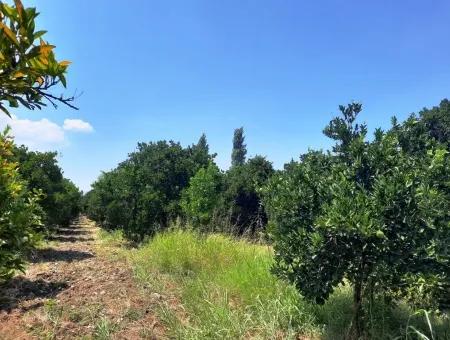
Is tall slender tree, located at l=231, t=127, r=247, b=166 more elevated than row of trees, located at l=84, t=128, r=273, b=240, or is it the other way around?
tall slender tree, located at l=231, t=127, r=247, b=166

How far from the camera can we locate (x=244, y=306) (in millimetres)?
5836

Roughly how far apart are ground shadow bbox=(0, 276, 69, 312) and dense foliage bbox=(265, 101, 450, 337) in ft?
12.2

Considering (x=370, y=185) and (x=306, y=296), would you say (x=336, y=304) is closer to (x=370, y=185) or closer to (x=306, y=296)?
(x=306, y=296)

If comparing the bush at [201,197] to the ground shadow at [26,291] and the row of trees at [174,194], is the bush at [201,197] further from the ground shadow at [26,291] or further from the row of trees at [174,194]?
the ground shadow at [26,291]

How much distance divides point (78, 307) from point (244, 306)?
2.23 meters

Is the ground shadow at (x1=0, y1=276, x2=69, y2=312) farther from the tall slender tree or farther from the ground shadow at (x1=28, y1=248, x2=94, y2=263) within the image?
the tall slender tree

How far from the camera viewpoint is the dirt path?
191 inches

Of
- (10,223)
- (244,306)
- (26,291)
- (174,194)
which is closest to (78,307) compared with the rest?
(26,291)

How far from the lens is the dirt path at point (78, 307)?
486 centimetres

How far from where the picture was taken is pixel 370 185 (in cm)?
428

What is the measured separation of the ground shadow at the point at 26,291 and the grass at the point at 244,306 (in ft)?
4.38

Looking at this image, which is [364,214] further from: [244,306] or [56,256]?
[56,256]

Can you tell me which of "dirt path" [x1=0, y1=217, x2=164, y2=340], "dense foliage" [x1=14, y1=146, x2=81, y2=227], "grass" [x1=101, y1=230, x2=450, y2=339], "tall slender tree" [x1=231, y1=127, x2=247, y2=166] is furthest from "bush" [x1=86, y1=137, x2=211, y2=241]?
"tall slender tree" [x1=231, y1=127, x2=247, y2=166]

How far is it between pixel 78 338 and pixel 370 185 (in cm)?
360
